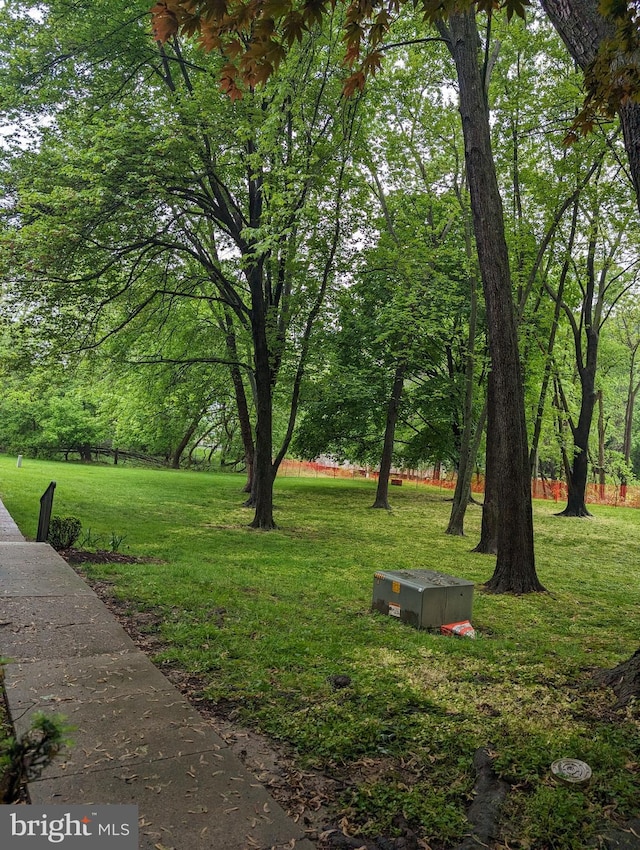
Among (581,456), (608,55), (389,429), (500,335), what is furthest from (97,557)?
(581,456)

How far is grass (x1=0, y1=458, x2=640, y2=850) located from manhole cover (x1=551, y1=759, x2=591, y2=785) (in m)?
0.06

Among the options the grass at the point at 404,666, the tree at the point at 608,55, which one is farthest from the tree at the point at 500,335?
the tree at the point at 608,55

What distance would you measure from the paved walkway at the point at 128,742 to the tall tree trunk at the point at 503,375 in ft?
17.5

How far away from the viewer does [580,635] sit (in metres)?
5.90

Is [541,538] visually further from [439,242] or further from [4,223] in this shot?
[4,223]

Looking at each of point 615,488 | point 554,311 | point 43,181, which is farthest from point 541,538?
point 615,488

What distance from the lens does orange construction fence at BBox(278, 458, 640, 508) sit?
2817cm

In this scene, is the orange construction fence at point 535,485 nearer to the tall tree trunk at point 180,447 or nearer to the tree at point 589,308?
the tree at point 589,308

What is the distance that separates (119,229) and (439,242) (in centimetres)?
855

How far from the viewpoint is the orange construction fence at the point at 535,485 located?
1109 inches

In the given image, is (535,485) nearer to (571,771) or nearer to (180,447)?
(180,447)

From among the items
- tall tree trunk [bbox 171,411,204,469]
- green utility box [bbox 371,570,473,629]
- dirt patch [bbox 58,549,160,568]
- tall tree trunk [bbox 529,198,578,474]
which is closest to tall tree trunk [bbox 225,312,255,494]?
dirt patch [bbox 58,549,160,568]

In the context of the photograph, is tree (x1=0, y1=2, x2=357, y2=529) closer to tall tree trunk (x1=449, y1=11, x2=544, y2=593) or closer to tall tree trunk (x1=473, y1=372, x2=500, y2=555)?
tall tree trunk (x1=449, y1=11, x2=544, y2=593)

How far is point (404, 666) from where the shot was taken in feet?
15.0
